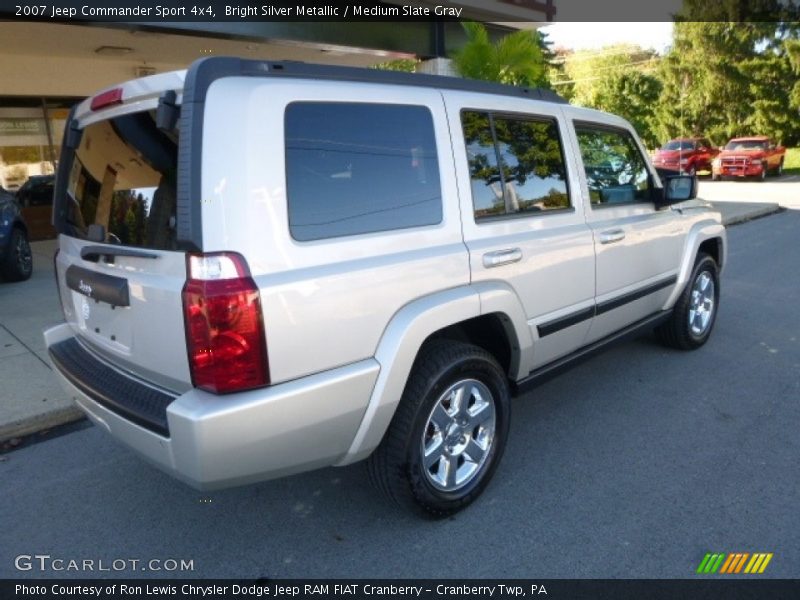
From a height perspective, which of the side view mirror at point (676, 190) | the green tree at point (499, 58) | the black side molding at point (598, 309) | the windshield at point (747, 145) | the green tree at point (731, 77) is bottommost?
the black side molding at point (598, 309)

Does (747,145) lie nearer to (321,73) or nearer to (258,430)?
(321,73)

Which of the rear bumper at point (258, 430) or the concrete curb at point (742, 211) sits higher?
the rear bumper at point (258, 430)

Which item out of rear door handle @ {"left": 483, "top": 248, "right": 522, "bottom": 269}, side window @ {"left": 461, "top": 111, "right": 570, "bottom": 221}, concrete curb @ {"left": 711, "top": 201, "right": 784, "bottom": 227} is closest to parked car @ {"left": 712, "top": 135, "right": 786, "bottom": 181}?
concrete curb @ {"left": 711, "top": 201, "right": 784, "bottom": 227}

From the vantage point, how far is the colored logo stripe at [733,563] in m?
2.51

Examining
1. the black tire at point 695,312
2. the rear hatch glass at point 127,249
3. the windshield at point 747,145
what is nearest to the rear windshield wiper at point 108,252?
the rear hatch glass at point 127,249

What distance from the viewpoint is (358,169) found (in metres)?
2.47

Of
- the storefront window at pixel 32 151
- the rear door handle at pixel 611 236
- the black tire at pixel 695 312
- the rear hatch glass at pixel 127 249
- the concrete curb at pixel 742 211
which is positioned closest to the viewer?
the rear hatch glass at pixel 127 249

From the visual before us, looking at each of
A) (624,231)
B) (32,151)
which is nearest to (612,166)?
(624,231)

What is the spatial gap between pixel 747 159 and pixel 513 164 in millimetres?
24239

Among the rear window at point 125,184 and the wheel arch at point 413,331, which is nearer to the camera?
the rear window at point 125,184

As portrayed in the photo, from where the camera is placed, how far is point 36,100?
38.8 ft

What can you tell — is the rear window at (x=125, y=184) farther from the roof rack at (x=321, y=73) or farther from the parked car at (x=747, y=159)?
the parked car at (x=747, y=159)

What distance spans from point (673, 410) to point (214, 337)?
10.2 ft

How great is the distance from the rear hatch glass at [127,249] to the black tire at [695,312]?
3.88 meters
